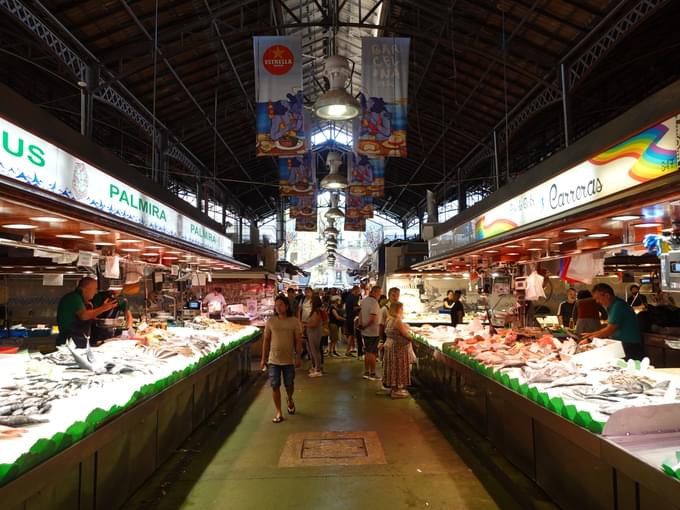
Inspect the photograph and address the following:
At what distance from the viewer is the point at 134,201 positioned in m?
7.68

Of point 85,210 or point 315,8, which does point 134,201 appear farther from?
point 315,8

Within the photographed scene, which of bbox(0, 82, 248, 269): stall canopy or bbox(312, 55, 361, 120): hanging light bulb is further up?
bbox(312, 55, 361, 120): hanging light bulb

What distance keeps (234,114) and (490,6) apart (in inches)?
399

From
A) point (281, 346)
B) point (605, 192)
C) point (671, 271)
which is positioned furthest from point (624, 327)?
point (281, 346)

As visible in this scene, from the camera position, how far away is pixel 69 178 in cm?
566

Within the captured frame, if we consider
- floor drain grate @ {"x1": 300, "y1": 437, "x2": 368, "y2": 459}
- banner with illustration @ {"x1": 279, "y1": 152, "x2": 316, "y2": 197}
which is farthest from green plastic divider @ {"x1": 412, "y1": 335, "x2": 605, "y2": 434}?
banner with illustration @ {"x1": 279, "y1": 152, "x2": 316, "y2": 197}

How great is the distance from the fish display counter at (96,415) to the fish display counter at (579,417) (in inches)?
122

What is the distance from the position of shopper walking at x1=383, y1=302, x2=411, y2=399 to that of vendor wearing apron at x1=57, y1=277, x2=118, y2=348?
165 inches

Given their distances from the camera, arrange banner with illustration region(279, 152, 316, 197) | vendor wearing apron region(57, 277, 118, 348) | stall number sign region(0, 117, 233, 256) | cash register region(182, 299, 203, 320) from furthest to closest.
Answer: banner with illustration region(279, 152, 316, 197)
cash register region(182, 299, 203, 320)
vendor wearing apron region(57, 277, 118, 348)
stall number sign region(0, 117, 233, 256)

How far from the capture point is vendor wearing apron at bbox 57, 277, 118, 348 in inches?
247

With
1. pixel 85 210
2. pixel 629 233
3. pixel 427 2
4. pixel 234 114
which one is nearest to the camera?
pixel 85 210

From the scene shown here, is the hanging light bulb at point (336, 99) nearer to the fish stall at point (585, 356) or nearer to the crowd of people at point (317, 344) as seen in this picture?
the fish stall at point (585, 356)

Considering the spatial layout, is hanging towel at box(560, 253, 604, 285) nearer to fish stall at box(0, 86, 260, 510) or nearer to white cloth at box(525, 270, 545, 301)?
white cloth at box(525, 270, 545, 301)

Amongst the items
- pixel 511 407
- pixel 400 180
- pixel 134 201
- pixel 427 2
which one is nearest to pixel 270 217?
pixel 400 180
